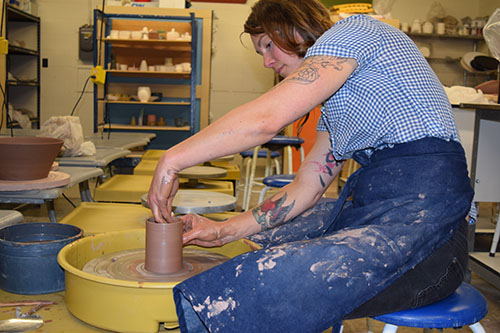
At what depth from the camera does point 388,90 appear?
1113 mm

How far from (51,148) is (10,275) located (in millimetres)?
752

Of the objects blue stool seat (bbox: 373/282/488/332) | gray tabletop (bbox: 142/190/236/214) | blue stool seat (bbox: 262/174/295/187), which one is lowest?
blue stool seat (bbox: 262/174/295/187)

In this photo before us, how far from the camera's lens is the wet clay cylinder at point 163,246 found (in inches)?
45.7

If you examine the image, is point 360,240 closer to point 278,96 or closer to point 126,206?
point 278,96

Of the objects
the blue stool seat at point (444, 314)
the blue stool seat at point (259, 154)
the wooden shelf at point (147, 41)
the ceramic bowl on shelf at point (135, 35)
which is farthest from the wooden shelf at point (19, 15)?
the blue stool seat at point (444, 314)

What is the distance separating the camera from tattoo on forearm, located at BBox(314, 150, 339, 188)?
5.04 ft

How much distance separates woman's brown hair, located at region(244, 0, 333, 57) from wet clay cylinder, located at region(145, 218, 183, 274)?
0.62 meters

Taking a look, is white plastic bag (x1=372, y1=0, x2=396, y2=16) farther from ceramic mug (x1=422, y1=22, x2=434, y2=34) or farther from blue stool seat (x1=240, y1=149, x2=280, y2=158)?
blue stool seat (x1=240, y1=149, x2=280, y2=158)

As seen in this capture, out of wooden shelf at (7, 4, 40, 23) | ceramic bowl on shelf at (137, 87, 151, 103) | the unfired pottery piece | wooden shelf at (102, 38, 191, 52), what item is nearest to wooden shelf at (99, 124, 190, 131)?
ceramic bowl on shelf at (137, 87, 151, 103)

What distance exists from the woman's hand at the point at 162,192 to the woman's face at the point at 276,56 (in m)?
0.57

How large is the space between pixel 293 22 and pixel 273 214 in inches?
22.9

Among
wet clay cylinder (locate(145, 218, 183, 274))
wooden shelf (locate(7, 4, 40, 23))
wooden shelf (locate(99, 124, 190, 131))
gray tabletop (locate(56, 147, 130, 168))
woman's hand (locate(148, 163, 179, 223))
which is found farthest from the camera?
wooden shelf (locate(99, 124, 190, 131))

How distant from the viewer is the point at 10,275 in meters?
1.17

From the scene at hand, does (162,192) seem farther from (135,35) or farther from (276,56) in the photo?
(135,35)
